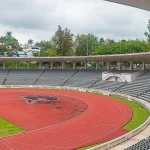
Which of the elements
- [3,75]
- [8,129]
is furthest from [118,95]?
[3,75]

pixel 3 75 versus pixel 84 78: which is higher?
pixel 3 75

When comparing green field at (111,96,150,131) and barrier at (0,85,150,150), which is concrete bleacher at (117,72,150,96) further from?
green field at (111,96,150,131)

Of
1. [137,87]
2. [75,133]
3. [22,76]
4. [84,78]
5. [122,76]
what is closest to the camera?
[75,133]

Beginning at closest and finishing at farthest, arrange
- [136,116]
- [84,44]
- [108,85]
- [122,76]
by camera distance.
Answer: [136,116]
[108,85]
[122,76]
[84,44]

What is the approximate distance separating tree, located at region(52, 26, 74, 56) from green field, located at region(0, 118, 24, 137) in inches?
2088

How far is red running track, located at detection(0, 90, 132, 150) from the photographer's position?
12.3 m

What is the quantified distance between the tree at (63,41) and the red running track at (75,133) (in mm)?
49530

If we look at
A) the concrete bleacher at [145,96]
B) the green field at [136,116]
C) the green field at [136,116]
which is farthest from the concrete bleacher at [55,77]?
the green field at [136,116]

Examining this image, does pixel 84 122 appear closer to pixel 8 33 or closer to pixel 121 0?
pixel 121 0

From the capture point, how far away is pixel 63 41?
68.6 meters

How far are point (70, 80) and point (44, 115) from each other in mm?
22131

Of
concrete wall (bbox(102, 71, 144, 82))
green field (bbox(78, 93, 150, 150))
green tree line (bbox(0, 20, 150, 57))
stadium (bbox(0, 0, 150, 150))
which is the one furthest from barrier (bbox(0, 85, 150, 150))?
green tree line (bbox(0, 20, 150, 57))

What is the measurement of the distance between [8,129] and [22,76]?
99.7 ft

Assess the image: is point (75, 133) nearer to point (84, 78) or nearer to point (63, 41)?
point (84, 78)
